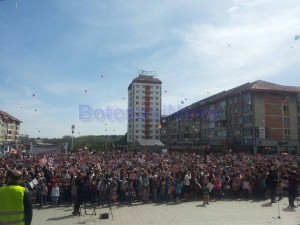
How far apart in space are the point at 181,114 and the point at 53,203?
73633 millimetres

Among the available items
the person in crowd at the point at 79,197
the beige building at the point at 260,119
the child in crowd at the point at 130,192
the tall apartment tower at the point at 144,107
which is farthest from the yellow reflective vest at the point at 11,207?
the tall apartment tower at the point at 144,107

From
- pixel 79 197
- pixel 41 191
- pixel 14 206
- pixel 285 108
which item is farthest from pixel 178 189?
pixel 285 108

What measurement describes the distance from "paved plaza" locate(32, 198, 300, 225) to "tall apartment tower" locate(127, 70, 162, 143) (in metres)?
91.9

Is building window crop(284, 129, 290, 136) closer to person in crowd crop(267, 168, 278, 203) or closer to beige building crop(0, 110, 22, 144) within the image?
person in crowd crop(267, 168, 278, 203)

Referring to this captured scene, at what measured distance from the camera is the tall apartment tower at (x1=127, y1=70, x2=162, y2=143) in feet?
351

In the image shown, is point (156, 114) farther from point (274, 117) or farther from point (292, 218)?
point (292, 218)

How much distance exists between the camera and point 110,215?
504 inches

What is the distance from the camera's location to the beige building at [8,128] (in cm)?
10794

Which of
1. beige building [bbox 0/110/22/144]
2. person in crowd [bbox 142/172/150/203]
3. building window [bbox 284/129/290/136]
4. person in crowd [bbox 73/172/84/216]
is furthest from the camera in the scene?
beige building [bbox 0/110/22/144]

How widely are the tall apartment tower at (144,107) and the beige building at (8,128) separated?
41.5m

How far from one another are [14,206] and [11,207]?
Answer: 4cm

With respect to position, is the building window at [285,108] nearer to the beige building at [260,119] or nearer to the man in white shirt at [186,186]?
the beige building at [260,119]

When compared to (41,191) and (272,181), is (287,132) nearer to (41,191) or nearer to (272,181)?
(272,181)

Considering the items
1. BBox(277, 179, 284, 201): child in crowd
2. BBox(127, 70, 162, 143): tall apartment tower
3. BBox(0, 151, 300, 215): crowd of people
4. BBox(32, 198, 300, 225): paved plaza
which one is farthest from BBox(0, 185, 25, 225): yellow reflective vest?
BBox(127, 70, 162, 143): tall apartment tower
